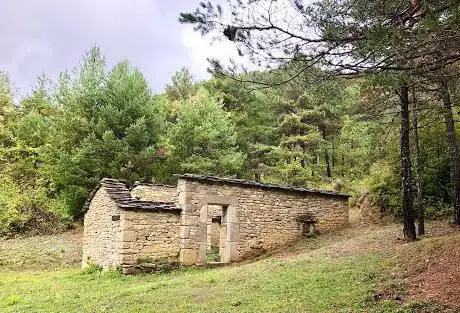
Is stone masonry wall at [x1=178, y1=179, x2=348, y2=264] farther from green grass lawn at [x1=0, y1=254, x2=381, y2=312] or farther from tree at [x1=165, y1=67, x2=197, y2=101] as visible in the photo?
tree at [x1=165, y1=67, x2=197, y2=101]

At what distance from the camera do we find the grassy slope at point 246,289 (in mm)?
6984

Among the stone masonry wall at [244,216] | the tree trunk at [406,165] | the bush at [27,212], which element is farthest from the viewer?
the bush at [27,212]

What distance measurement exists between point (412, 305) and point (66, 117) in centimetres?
1813

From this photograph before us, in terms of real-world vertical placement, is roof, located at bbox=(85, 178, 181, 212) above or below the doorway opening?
above

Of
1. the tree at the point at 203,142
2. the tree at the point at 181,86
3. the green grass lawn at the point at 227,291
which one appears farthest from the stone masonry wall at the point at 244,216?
the tree at the point at 181,86

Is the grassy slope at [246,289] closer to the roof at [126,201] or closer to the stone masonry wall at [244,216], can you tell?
the stone masonry wall at [244,216]

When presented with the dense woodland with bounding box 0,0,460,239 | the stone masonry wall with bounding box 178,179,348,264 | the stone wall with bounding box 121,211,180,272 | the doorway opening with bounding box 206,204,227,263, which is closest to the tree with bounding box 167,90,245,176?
the dense woodland with bounding box 0,0,460,239

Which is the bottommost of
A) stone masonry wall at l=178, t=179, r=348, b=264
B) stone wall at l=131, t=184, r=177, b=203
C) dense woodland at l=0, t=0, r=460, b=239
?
stone masonry wall at l=178, t=179, r=348, b=264

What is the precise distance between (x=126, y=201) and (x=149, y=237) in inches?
45.3

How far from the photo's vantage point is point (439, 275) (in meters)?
7.09

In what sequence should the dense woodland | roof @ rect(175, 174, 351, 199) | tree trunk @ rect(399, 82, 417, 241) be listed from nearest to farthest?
the dense woodland, tree trunk @ rect(399, 82, 417, 241), roof @ rect(175, 174, 351, 199)

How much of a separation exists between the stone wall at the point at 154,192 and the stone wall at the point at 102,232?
1.56 meters

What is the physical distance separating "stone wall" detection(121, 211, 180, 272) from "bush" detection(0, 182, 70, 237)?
9.79 meters

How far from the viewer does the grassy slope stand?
698 centimetres
